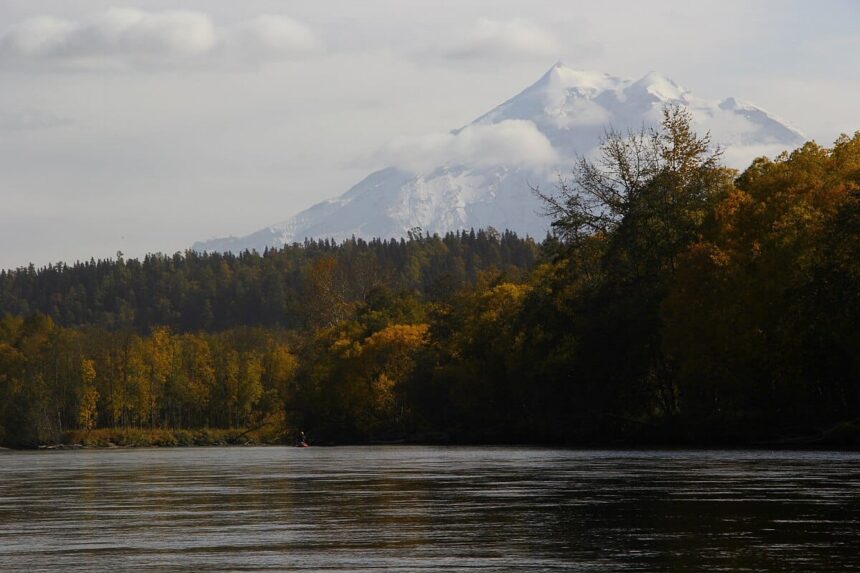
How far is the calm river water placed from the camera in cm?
2083

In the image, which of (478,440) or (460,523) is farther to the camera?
(478,440)

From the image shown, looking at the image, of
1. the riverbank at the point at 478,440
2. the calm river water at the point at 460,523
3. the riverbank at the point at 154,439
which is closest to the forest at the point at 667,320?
the riverbank at the point at 478,440

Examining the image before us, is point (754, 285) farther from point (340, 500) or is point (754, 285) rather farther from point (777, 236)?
point (340, 500)

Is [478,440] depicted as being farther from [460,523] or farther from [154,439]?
[154,439]

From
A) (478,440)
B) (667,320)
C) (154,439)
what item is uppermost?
(667,320)

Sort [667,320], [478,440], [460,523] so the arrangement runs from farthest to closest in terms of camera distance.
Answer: [478,440], [667,320], [460,523]

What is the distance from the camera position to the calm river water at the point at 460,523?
820 inches

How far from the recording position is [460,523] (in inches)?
1073

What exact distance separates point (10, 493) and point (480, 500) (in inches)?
696

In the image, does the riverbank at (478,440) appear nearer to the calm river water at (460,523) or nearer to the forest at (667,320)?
the forest at (667,320)

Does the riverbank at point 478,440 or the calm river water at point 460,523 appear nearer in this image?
the calm river water at point 460,523

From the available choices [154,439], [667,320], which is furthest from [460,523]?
[154,439]

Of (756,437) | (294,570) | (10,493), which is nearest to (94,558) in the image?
(294,570)

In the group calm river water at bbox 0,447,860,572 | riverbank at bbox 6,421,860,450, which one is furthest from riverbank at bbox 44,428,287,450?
calm river water at bbox 0,447,860,572
